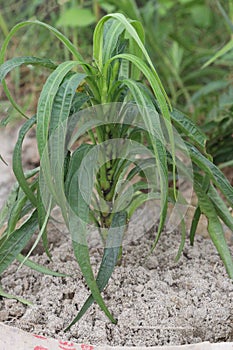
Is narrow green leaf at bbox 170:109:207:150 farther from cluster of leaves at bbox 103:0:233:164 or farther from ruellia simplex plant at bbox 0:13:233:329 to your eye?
cluster of leaves at bbox 103:0:233:164

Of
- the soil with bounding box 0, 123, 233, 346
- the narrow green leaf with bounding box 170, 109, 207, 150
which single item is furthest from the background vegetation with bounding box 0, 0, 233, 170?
the narrow green leaf with bounding box 170, 109, 207, 150

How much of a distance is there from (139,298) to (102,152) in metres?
0.25

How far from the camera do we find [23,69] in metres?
2.40

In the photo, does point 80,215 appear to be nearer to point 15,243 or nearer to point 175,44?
point 15,243

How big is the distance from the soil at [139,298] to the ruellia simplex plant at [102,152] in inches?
2.2

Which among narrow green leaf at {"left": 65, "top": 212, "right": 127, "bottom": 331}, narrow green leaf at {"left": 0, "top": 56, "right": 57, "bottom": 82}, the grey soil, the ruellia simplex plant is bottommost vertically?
the grey soil

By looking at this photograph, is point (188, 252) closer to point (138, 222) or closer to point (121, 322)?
point (138, 222)

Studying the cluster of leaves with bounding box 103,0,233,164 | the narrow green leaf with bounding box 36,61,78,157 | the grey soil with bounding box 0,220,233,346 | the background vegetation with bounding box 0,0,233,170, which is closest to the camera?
the narrow green leaf with bounding box 36,61,78,157

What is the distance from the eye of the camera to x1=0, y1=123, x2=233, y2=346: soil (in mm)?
961

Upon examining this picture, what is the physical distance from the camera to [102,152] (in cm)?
100

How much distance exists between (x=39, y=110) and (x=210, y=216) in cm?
35

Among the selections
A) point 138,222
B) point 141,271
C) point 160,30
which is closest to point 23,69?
point 160,30

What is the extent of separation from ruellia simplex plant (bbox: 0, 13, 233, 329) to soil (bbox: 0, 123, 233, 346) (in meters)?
0.05

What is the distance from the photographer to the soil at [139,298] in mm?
961
